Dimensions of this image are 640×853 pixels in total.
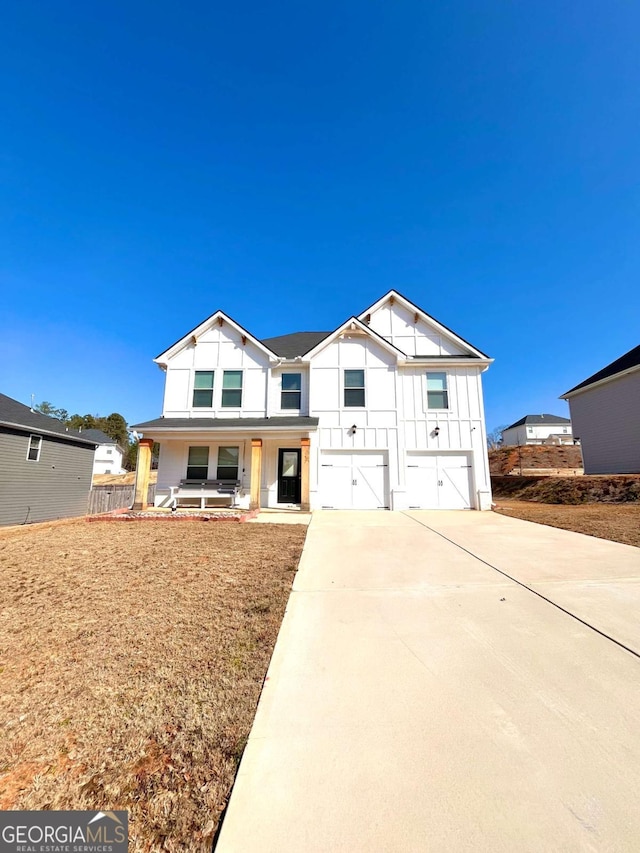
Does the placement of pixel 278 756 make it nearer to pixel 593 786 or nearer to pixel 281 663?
pixel 281 663

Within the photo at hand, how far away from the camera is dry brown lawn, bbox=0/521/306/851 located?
69.4 inches

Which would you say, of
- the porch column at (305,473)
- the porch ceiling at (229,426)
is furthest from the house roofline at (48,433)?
the porch column at (305,473)

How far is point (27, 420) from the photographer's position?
1617cm

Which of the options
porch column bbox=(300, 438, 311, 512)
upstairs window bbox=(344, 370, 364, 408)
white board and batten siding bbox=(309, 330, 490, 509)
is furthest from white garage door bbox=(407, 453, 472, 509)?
porch column bbox=(300, 438, 311, 512)

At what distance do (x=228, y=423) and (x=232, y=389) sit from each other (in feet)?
6.57

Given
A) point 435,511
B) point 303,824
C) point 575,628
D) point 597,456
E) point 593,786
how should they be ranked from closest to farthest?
point 303,824 → point 593,786 → point 575,628 → point 435,511 → point 597,456

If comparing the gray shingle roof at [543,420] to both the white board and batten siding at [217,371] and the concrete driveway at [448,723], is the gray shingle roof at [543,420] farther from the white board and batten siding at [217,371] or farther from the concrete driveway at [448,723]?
the concrete driveway at [448,723]

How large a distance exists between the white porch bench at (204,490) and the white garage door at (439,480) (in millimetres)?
6539

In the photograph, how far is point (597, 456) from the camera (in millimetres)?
18625

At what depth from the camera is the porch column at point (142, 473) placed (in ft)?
39.9

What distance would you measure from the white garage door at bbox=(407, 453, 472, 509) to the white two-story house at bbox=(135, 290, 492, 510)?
A: 0.12ft

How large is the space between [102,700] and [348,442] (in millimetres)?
11547

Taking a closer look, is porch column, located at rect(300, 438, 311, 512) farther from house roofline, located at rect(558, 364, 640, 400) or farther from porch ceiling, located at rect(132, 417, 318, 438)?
house roofline, located at rect(558, 364, 640, 400)

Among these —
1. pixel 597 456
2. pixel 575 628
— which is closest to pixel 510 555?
pixel 575 628
